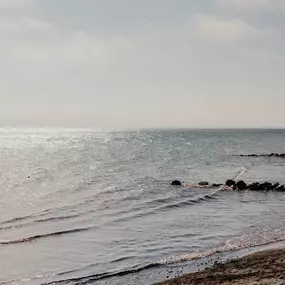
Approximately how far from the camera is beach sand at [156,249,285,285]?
15.9 m

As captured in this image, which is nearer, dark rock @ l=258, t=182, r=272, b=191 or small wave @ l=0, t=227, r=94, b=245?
small wave @ l=0, t=227, r=94, b=245

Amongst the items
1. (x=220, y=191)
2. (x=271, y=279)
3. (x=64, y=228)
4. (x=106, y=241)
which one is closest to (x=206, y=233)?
(x=106, y=241)

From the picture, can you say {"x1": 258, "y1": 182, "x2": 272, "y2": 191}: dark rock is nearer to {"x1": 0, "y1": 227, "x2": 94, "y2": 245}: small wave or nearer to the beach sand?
{"x1": 0, "y1": 227, "x2": 94, "y2": 245}: small wave

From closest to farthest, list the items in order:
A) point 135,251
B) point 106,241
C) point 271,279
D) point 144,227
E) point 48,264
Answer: point 271,279, point 48,264, point 135,251, point 106,241, point 144,227

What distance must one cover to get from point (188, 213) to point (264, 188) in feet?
54.1

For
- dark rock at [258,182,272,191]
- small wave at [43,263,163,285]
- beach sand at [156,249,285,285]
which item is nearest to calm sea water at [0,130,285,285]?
small wave at [43,263,163,285]

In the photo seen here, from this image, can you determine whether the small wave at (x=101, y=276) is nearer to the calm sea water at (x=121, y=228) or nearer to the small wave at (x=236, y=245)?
the calm sea water at (x=121, y=228)

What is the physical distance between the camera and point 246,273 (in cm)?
1717

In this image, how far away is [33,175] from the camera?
2525 inches

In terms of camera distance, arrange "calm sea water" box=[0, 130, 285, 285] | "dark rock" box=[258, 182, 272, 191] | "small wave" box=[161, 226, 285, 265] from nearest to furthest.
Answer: "calm sea water" box=[0, 130, 285, 285]
"small wave" box=[161, 226, 285, 265]
"dark rock" box=[258, 182, 272, 191]

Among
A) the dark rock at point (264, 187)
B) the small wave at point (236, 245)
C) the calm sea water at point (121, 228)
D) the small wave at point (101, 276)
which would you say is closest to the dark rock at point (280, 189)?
the dark rock at point (264, 187)

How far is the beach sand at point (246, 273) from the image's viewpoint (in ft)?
52.0

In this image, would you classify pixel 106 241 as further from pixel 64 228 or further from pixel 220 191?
pixel 220 191

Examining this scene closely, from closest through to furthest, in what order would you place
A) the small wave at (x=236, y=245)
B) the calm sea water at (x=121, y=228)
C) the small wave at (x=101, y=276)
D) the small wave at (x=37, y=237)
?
the small wave at (x=101, y=276) < the calm sea water at (x=121, y=228) < the small wave at (x=236, y=245) < the small wave at (x=37, y=237)
